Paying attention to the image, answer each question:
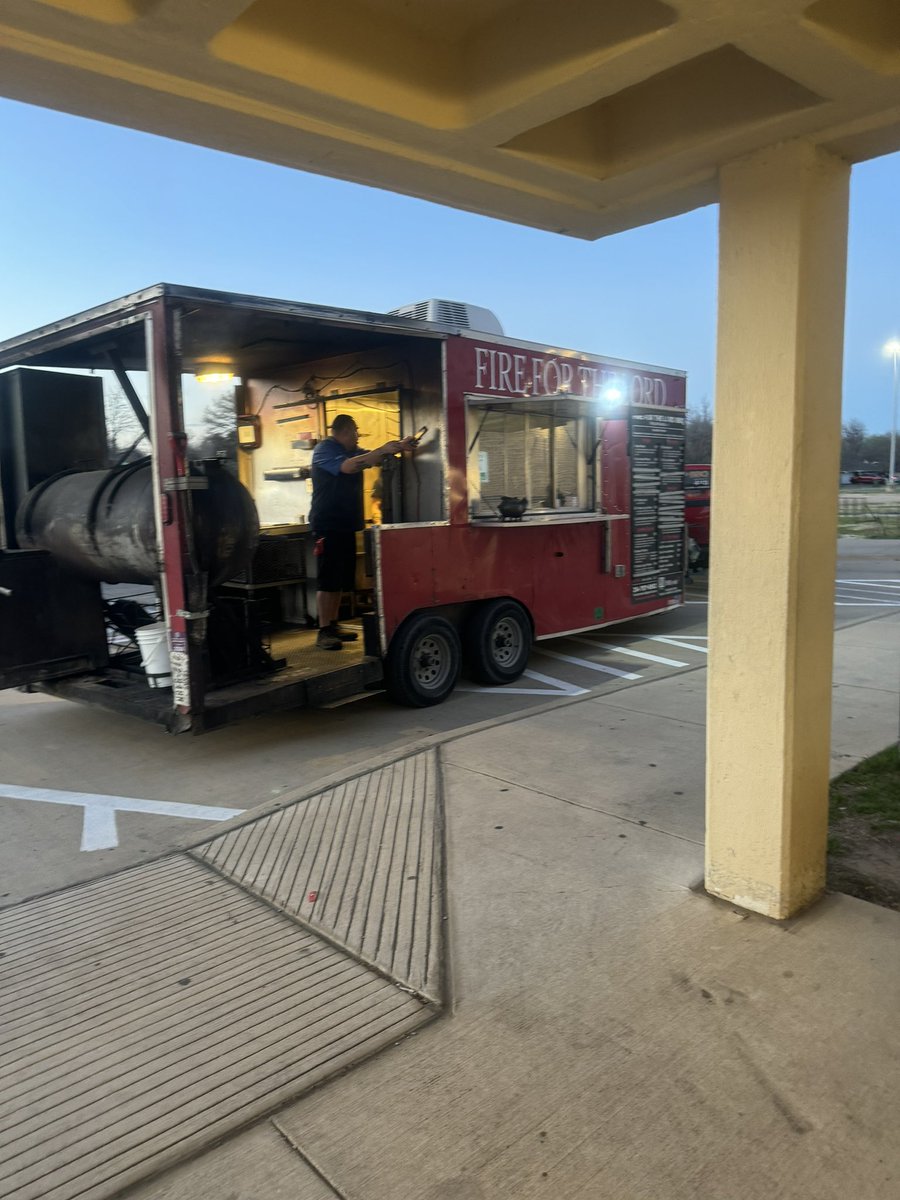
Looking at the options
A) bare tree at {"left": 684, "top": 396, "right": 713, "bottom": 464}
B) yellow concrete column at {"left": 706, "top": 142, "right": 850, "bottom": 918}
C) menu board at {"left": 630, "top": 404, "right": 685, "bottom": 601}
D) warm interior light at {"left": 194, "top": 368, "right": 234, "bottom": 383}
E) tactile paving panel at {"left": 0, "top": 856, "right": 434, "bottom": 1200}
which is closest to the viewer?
tactile paving panel at {"left": 0, "top": 856, "right": 434, "bottom": 1200}

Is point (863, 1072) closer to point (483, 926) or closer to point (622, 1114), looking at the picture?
point (622, 1114)

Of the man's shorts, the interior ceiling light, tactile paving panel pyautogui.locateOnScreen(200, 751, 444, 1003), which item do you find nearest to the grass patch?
tactile paving panel pyautogui.locateOnScreen(200, 751, 444, 1003)

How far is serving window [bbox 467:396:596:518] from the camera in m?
7.43

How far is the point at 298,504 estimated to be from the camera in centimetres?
893

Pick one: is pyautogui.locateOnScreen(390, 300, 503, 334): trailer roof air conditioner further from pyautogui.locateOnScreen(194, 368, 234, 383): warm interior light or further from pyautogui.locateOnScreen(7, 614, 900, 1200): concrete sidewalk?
pyautogui.locateOnScreen(7, 614, 900, 1200): concrete sidewalk

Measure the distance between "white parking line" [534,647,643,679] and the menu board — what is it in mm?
992

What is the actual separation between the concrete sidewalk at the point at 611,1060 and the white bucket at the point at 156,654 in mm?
2240

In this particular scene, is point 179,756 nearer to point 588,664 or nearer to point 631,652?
point 588,664

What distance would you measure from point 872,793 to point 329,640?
14.3 feet

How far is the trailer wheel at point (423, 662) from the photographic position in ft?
22.6

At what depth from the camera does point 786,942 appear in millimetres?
3164

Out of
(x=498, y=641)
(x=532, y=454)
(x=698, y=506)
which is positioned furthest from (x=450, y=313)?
(x=698, y=506)

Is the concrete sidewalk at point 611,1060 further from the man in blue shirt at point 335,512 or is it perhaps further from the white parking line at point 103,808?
the man in blue shirt at point 335,512

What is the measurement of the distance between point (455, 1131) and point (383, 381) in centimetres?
669
